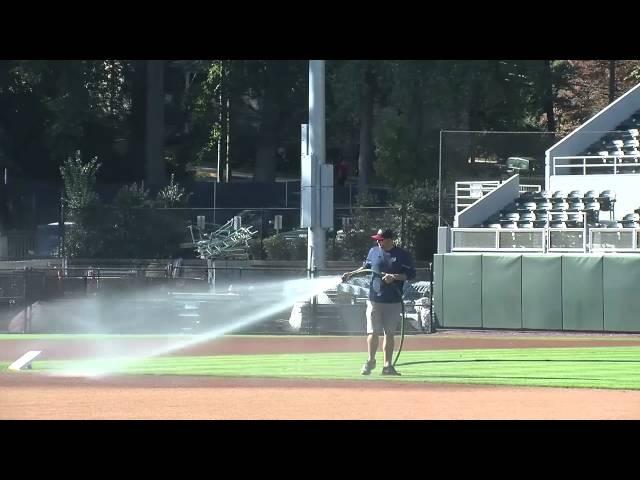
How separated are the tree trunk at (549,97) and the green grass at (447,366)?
1118 inches

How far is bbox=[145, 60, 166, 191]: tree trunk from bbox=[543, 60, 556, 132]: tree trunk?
644 inches

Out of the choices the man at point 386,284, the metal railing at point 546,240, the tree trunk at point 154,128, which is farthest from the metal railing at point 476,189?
the tree trunk at point 154,128

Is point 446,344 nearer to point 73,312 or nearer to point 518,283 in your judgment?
point 518,283

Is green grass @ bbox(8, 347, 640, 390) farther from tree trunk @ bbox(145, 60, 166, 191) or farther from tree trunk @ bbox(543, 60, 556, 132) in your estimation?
tree trunk @ bbox(145, 60, 166, 191)

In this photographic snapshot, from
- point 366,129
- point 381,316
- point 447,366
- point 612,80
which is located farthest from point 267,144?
point 381,316

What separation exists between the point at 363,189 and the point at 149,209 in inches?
437

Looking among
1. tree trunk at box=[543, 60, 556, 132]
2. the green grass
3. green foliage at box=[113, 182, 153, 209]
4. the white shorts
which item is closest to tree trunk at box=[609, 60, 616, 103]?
tree trunk at box=[543, 60, 556, 132]

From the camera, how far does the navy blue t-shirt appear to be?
15422mm

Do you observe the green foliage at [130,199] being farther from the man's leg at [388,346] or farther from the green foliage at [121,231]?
the man's leg at [388,346]

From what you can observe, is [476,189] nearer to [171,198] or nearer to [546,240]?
[546,240]

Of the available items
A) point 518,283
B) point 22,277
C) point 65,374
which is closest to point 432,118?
point 518,283

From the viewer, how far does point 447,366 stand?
17734 mm
